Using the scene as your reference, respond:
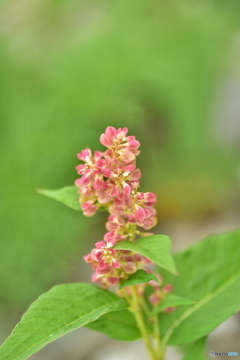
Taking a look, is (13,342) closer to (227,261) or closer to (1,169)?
(227,261)

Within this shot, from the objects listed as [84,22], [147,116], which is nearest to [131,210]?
[147,116]

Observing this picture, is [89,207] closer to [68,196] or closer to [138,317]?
[68,196]

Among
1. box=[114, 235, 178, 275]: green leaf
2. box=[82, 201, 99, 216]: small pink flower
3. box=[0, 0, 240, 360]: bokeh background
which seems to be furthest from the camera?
box=[0, 0, 240, 360]: bokeh background

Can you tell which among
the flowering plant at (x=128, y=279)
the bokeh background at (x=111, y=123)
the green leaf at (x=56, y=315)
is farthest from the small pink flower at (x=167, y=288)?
the bokeh background at (x=111, y=123)

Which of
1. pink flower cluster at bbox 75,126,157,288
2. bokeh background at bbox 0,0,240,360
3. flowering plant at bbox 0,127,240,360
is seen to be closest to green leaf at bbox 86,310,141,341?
flowering plant at bbox 0,127,240,360

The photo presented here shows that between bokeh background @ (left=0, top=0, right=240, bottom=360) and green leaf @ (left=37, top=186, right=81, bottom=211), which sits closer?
green leaf @ (left=37, top=186, right=81, bottom=211)

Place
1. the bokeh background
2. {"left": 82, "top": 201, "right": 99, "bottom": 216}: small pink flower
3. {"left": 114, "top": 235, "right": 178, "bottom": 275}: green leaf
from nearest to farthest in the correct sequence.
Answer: {"left": 114, "top": 235, "right": 178, "bottom": 275}: green leaf → {"left": 82, "top": 201, "right": 99, "bottom": 216}: small pink flower → the bokeh background

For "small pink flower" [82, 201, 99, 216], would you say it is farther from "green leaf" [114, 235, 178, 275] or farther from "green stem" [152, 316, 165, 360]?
"green stem" [152, 316, 165, 360]
